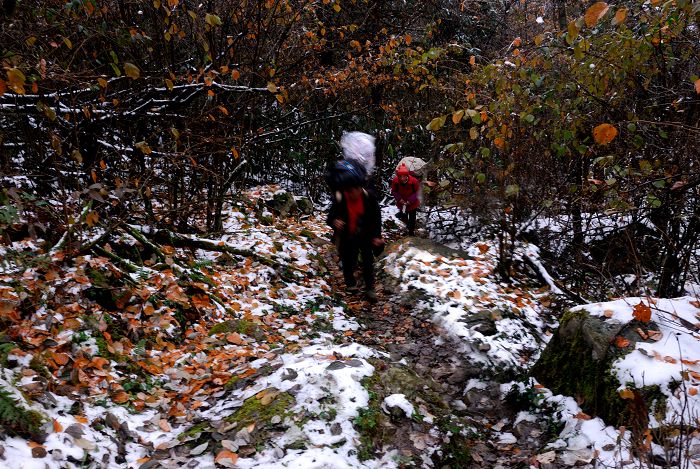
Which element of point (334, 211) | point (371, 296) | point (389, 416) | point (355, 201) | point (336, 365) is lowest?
point (371, 296)

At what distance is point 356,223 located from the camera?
6.02 m

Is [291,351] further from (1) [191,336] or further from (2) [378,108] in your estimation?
(2) [378,108]

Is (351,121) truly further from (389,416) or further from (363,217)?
(389,416)

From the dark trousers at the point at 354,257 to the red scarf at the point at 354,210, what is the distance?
10.1 inches

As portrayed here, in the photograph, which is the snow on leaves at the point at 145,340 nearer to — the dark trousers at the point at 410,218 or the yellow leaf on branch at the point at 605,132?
the yellow leaf on branch at the point at 605,132

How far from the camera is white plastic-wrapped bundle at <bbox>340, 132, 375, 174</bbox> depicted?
5855mm

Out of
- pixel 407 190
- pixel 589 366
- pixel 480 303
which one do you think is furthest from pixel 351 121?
pixel 589 366

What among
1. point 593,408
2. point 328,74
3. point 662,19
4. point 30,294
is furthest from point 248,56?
point 593,408

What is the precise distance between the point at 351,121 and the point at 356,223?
7.79 m

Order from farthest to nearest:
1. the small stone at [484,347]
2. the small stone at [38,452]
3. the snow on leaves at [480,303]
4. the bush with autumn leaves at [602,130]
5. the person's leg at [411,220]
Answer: the person's leg at [411,220] → the snow on leaves at [480,303] → the small stone at [484,347] → the bush with autumn leaves at [602,130] → the small stone at [38,452]

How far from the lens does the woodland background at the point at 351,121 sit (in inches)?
172

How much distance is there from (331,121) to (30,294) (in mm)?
10133

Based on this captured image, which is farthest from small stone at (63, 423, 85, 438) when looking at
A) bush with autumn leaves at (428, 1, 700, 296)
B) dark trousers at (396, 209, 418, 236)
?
dark trousers at (396, 209, 418, 236)

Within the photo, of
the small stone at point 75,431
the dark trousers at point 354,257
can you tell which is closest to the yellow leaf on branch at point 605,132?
the small stone at point 75,431
